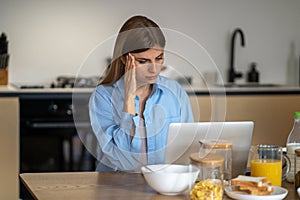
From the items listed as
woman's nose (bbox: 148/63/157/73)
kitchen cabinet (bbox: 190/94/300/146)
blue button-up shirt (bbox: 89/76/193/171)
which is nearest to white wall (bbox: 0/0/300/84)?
kitchen cabinet (bbox: 190/94/300/146)

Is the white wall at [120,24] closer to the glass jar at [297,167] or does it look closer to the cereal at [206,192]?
the glass jar at [297,167]

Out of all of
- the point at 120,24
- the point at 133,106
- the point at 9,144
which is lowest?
the point at 9,144

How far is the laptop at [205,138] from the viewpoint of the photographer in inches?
95.4

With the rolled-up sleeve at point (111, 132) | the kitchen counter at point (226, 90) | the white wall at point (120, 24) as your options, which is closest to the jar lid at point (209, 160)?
the rolled-up sleeve at point (111, 132)

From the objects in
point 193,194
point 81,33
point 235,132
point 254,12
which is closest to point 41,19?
point 81,33

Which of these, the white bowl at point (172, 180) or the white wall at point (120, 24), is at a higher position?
the white wall at point (120, 24)

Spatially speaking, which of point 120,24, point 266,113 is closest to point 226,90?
point 266,113

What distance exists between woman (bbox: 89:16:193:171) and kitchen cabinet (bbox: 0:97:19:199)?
155cm

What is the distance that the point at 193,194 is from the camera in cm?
208

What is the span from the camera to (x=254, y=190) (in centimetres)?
212

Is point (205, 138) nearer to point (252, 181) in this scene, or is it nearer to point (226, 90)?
point (252, 181)

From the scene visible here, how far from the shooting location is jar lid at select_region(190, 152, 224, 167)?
2.18 m

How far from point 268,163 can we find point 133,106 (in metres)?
0.64

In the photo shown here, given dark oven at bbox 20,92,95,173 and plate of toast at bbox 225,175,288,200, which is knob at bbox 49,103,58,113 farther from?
plate of toast at bbox 225,175,288,200
